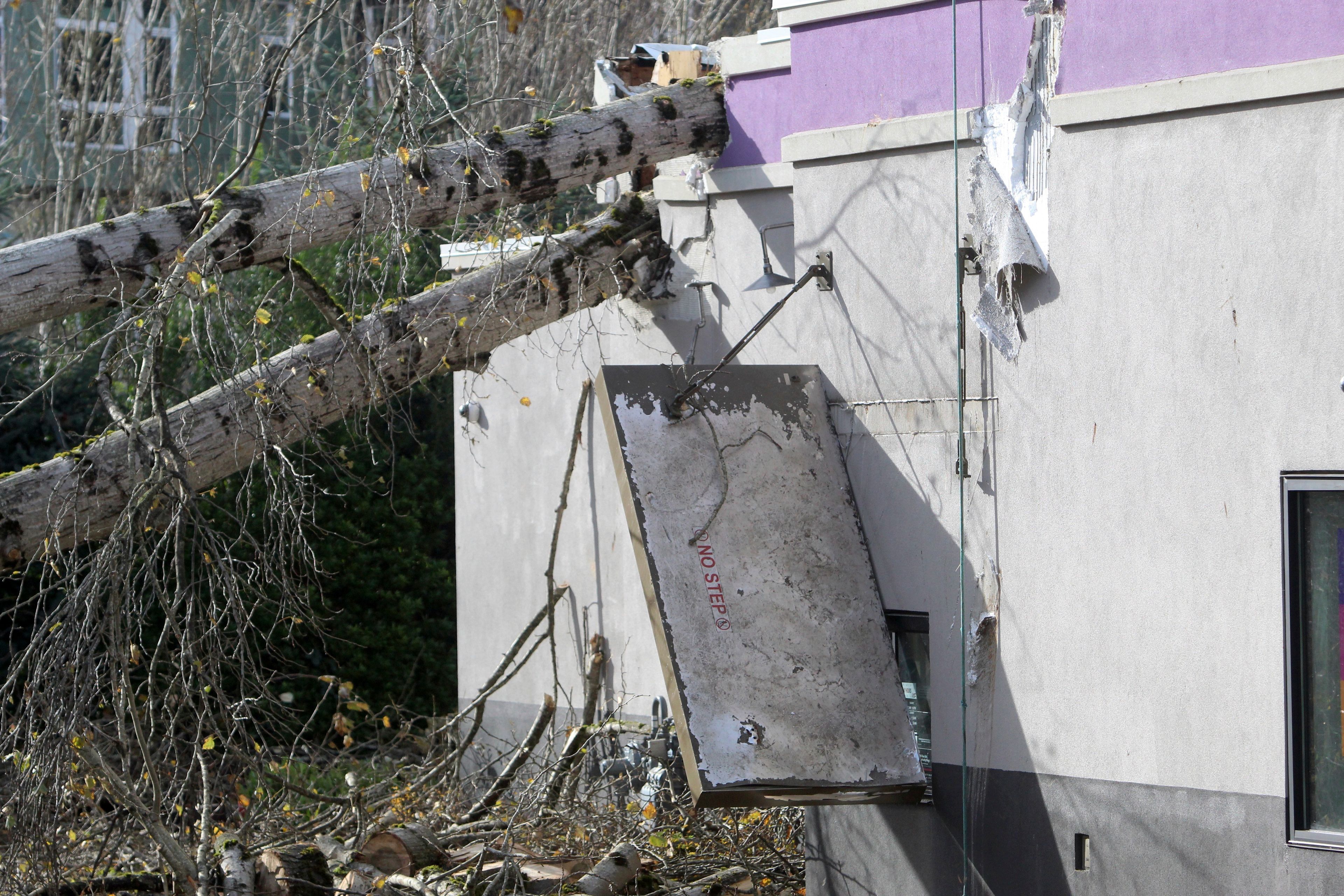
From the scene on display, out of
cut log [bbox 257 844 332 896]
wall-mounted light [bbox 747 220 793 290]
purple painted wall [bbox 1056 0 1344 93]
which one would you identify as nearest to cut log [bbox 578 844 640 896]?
cut log [bbox 257 844 332 896]

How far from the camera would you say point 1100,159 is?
240 inches

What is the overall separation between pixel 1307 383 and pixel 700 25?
12.9 meters

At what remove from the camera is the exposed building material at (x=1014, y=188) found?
629 cm

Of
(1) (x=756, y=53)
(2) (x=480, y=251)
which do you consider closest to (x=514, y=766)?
(2) (x=480, y=251)

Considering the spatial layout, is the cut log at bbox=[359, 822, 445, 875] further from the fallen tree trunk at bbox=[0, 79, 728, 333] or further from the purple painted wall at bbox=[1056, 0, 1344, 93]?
the purple painted wall at bbox=[1056, 0, 1344, 93]

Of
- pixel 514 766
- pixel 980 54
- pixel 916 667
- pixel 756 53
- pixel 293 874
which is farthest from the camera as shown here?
pixel 514 766

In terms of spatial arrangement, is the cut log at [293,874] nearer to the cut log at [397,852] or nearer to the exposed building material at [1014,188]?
the cut log at [397,852]

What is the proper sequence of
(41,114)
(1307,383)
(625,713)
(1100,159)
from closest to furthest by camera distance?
1. (1307,383)
2. (1100,159)
3. (625,713)
4. (41,114)

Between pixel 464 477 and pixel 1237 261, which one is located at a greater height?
pixel 1237 261

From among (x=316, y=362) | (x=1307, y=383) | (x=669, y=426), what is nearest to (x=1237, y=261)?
(x=1307, y=383)

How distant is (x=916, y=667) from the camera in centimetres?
694

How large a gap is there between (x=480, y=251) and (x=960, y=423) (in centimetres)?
366

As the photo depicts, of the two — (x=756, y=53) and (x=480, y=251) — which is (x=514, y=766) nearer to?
(x=480, y=251)

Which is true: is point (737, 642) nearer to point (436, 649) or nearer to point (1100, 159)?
point (1100, 159)
